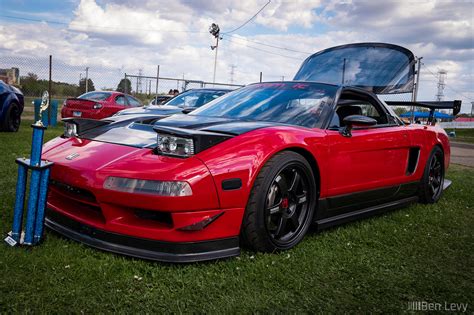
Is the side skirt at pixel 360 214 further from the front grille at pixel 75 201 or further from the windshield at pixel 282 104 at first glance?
the front grille at pixel 75 201

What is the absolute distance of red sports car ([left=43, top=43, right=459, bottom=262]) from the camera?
235 cm

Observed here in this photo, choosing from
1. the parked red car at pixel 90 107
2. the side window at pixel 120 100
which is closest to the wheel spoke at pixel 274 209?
the parked red car at pixel 90 107

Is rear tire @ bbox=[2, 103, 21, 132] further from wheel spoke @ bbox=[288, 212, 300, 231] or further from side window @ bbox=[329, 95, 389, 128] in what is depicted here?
wheel spoke @ bbox=[288, 212, 300, 231]

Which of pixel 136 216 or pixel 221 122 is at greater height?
pixel 221 122

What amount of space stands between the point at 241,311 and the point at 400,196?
2.61m

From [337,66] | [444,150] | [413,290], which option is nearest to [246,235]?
[413,290]

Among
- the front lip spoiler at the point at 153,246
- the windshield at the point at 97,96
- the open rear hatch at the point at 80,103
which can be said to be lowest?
the front lip spoiler at the point at 153,246

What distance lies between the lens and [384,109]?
4.01 metres

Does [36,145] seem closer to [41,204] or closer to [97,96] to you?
[41,204]

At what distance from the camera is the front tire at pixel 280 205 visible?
2584 mm

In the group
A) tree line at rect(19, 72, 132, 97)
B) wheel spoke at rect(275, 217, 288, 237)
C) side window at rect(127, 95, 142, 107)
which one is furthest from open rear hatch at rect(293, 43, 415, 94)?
tree line at rect(19, 72, 132, 97)

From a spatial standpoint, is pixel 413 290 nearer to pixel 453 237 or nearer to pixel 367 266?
pixel 367 266

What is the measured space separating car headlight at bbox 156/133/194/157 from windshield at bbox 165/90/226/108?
5.22m

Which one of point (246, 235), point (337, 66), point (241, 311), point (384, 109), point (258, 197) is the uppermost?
point (337, 66)
